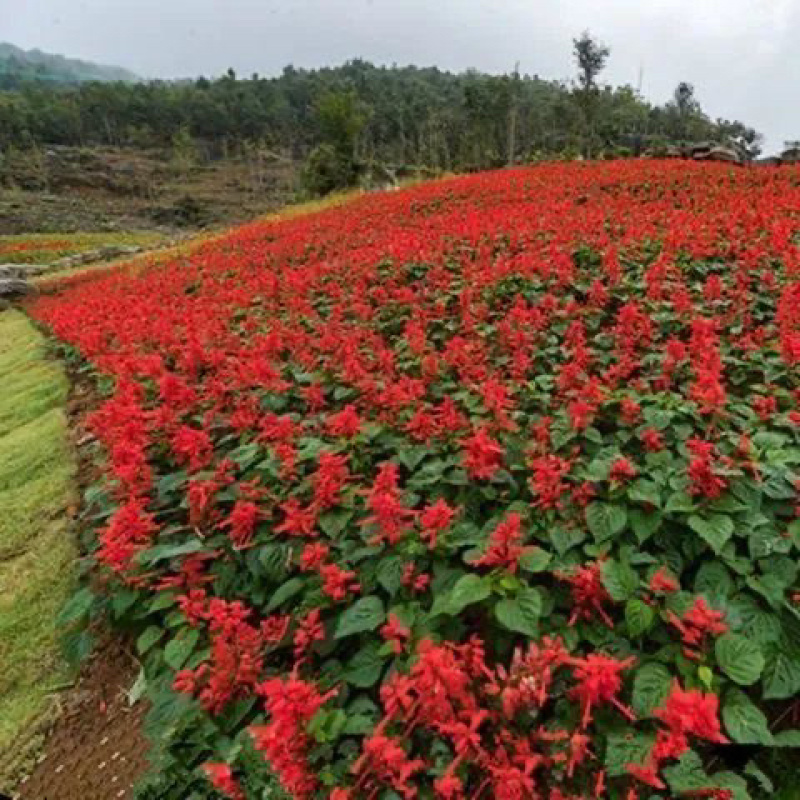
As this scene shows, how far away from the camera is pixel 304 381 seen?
591cm

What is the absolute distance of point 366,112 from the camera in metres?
70.4

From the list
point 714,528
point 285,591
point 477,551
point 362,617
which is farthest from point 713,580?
point 285,591

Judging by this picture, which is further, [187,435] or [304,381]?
[304,381]

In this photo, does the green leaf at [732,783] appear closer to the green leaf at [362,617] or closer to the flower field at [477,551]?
the flower field at [477,551]

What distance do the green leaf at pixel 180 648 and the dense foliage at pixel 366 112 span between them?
55593 mm

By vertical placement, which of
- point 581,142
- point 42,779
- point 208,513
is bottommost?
point 581,142

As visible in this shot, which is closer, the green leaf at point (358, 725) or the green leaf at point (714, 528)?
the green leaf at point (358, 725)

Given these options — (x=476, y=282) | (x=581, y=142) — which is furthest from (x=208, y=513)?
(x=581, y=142)

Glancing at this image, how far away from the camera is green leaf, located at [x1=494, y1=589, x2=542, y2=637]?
10.2ft

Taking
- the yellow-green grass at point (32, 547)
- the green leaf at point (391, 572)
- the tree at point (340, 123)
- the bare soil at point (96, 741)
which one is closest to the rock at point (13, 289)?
the yellow-green grass at point (32, 547)

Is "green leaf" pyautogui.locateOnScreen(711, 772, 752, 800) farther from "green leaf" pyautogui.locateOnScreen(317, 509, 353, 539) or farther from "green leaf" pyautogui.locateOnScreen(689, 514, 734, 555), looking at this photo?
"green leaf" pyautogui.locateOnScreen(317, 509, 353, 539)

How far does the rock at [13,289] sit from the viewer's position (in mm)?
20109

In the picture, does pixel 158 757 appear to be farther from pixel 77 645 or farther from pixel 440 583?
pixel 440 583

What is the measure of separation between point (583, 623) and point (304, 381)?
3.25 m
